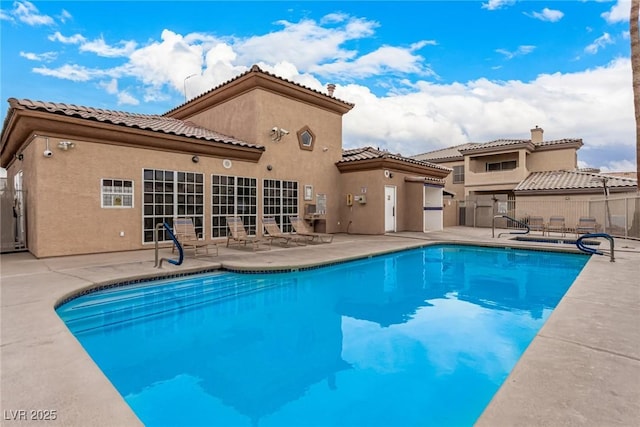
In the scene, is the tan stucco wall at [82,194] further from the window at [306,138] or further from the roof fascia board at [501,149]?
the roof fascia board at [501,149]

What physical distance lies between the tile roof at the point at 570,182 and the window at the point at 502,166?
1744mm

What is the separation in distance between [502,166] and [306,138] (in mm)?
19832

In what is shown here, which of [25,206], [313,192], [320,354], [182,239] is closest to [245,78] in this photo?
[313,192]

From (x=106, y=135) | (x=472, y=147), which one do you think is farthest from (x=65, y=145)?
(x=472, y=147)

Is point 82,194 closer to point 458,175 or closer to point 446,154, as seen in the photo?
point 458,175

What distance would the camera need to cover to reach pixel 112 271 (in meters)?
7.57

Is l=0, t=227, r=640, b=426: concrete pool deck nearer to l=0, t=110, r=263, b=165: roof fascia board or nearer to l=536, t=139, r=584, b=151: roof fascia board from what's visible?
l=0, t=110, r=263, b=165: roof fascia board

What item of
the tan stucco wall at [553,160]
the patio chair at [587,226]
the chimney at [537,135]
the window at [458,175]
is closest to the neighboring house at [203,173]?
the patio chair at [587,226]

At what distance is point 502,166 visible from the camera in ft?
92.8

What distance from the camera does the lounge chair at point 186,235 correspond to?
9.82 m

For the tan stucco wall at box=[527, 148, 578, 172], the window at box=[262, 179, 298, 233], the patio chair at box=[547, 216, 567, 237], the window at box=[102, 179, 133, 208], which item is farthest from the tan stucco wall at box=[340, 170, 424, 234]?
the tan stucco wall at box=[527, 148, 578, 172]

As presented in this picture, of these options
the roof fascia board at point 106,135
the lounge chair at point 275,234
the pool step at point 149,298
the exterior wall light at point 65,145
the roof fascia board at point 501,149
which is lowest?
the pool step at point 149,298

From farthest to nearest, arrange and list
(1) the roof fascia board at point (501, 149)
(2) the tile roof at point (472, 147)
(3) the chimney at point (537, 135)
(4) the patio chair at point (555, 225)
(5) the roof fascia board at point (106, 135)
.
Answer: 1. (3) the chimney at point (537, 135)
2. (1) the roof fascia board at point (501, 149)
3. (2) the tile roof at point (472, 147)
4. (4) the patio chair at point (555, 225)
5. (5) the roof fascia board at point (106, 135)

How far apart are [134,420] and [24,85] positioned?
2081 centimetres
